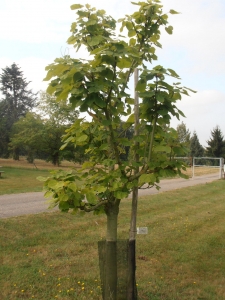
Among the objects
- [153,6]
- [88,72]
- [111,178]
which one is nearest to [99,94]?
[88,72]

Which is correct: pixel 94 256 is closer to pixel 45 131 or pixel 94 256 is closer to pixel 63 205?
pixel 63 205

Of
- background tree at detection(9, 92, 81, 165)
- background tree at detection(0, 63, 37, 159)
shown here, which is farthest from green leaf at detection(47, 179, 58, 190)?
background tree at detection(0, 63, 37, 159)

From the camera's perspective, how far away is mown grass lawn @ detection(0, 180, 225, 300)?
4.16 m

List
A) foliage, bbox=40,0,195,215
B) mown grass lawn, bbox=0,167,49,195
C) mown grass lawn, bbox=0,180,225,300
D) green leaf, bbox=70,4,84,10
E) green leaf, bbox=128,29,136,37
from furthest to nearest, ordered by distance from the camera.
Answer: mown grass lawn, bbox=0,167,49,195 < mown grass lawn, bbox=0,180,225,300 < green leaf, bbox=128,29,136,37 < green leaf, bbox=70,4,84,10 < foliage, bbox=40,0,195,215

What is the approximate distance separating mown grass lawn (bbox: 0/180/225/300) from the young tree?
3.67 ft

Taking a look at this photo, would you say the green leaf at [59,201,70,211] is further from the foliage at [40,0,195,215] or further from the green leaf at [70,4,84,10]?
the green leaf at [70,4,84,10]

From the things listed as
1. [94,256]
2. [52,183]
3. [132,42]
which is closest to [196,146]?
[94,256]

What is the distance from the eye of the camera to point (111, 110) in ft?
9.89

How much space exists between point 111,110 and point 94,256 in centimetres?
312

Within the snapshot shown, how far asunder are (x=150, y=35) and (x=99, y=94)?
1.01 metres

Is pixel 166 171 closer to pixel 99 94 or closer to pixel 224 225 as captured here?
pixel 99 94

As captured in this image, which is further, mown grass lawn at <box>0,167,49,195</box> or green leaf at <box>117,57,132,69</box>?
mown grass lawn at <box>0,167,49,195</box>

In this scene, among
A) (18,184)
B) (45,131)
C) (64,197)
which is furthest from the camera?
(45,131)

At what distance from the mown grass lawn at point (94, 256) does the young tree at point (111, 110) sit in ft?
3.67
